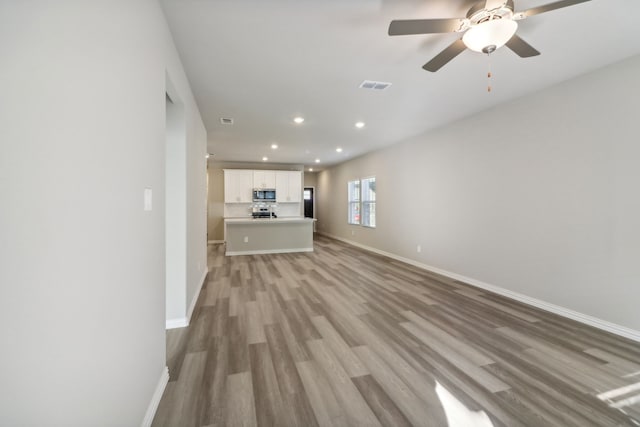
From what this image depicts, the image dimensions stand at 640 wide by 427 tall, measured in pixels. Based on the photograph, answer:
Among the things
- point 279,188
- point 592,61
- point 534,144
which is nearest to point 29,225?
point 592,61

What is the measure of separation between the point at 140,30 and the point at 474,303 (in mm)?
4172

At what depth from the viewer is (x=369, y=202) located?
7562 millimetres

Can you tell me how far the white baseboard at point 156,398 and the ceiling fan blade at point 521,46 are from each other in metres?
3.40

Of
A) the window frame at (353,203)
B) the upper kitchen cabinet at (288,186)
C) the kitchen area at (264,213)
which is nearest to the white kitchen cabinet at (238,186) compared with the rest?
the kitchen area at (264,213)

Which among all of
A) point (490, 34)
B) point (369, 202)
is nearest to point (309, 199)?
point (369, 202)

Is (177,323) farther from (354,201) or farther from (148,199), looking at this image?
(354,201)

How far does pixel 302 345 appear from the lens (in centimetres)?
240

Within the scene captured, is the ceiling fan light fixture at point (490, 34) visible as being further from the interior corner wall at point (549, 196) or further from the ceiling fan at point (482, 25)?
the interior corner wall at point (549, 196)

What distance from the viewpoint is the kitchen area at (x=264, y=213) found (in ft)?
22.1

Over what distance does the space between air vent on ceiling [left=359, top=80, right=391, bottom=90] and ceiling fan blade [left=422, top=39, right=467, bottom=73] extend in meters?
0.89

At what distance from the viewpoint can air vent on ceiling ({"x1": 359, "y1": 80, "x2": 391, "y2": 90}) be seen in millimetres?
3043

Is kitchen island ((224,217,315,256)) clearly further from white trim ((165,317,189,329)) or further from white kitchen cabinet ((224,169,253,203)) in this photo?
white trim ((165,317,189,329))

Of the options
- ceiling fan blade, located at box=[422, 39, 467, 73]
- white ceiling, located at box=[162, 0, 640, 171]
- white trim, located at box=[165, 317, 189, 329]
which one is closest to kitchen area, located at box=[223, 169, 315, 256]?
white ceiling, located at box=[162, 0, 640, 171]

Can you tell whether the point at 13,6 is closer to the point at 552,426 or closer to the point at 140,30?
the point at 140,30
